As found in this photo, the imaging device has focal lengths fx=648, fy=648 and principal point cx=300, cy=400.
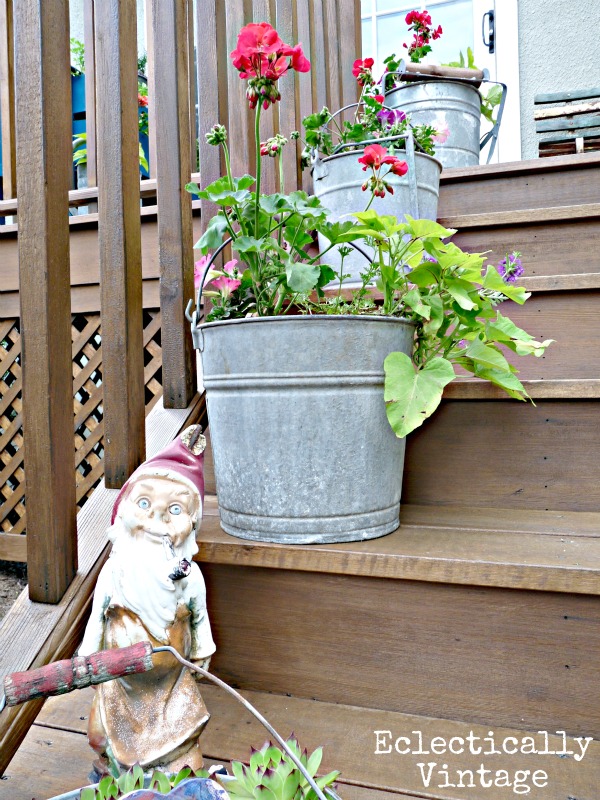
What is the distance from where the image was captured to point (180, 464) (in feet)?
2.74

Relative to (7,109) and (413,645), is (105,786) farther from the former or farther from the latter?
(7,109)

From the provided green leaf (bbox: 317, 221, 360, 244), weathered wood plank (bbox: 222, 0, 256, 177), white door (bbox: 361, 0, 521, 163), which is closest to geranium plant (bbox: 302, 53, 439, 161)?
weathered wood plank (bbox: 222, 0, 256, 177)

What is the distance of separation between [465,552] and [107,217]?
2.49 feet

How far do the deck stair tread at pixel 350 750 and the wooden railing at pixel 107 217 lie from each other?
196 mm

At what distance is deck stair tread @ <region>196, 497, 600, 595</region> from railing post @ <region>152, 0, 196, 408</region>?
38cm

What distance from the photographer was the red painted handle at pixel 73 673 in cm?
49

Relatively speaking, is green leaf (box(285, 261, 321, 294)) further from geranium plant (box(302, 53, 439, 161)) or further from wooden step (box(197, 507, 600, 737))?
geranium plant (box(302, 53, 439, 161))

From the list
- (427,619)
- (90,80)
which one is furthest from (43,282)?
(90,80)

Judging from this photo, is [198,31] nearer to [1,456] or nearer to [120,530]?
[120,530]

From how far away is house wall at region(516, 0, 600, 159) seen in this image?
3.29m

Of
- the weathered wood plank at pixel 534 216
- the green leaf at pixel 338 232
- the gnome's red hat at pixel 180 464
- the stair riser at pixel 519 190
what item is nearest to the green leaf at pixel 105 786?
the gnome's red hat at pixel 180 464

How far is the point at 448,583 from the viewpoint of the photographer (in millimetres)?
858

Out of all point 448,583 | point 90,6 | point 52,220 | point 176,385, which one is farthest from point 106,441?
point 90,6

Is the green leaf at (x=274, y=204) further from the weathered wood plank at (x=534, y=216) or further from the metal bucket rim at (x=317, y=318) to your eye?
the weathered wood plank at (x=534, y=216)
